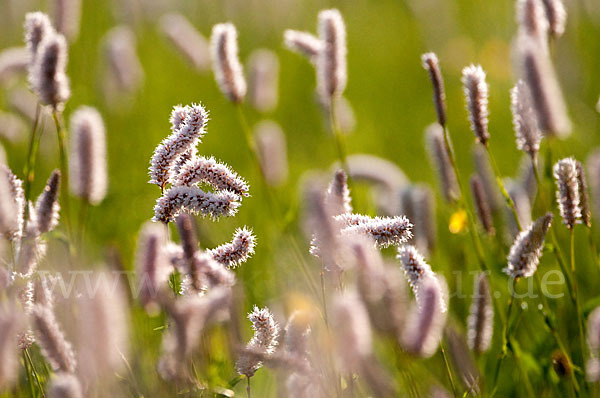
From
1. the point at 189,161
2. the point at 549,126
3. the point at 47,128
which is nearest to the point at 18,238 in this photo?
the point at 189,161

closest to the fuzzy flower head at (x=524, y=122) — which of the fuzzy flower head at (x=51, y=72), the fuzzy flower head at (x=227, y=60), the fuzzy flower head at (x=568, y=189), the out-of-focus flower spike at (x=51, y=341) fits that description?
the fuzzy flower head at (x=568, y=189)

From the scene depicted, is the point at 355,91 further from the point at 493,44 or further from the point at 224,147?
the point at 224,147

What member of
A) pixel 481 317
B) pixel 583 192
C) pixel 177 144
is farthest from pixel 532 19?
pixel 177 144

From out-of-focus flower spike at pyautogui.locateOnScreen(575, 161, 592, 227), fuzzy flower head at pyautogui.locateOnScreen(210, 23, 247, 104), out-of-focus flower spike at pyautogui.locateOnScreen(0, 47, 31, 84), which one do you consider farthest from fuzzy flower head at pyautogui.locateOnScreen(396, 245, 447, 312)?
out-of-focus flower spike at pyautogui.locateOnScreen(0, 47, 31, 84)

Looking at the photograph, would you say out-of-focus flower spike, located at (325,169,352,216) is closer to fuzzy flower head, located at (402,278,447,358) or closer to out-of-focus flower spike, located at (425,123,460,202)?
fuzzy flower head, located at (402,278,447,358)

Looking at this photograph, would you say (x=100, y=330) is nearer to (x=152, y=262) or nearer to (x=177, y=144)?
(x=152, y=262)

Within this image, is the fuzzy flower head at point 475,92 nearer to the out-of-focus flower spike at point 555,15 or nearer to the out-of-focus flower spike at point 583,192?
the out-of-focus flower spike at point 583,192
